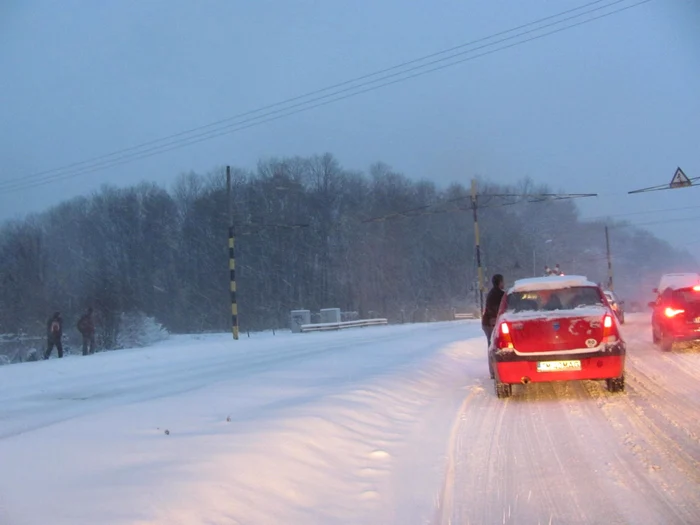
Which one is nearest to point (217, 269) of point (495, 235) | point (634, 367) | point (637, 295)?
point (495, 235)

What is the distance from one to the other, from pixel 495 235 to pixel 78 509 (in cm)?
7352

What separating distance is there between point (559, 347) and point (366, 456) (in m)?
3.59

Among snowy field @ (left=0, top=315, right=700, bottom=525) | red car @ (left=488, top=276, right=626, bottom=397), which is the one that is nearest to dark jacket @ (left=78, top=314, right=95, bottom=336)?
snowy field @ (left=0, top=315, right=700, bottom=525)

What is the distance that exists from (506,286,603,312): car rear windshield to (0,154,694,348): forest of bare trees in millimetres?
54856

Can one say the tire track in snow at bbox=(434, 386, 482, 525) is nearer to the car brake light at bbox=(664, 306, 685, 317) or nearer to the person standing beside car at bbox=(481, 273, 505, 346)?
the person standing beside car at bbox=(481, 273, 505, 346)

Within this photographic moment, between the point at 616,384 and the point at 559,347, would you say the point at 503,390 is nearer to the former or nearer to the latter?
the point at 559,347

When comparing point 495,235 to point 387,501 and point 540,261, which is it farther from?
point 387,501

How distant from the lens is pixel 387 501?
5.30 metres

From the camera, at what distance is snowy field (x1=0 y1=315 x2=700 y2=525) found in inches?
Result: 190

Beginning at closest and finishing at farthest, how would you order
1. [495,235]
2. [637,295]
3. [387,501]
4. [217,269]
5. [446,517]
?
1. [446,517]
2. [387,501]
3. [217,269]
4. [495,235]
5. [637,295]

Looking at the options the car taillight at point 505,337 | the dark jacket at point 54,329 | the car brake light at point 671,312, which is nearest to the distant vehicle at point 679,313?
the car brake light at point 671,312

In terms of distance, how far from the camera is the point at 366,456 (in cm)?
666

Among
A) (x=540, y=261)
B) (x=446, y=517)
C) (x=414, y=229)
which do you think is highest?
(x=414, y=229)

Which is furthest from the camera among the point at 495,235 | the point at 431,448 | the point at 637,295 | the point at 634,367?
the point at 637,295
